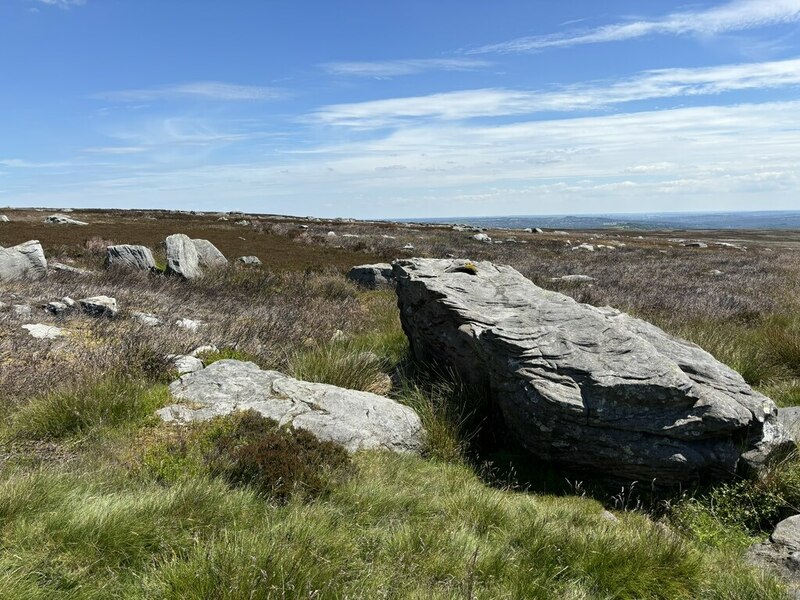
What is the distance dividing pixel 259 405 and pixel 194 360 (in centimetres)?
211

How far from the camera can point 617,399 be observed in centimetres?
562

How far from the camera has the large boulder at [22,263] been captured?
14406 mm

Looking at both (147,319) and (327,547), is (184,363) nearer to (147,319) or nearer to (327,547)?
(147,319)

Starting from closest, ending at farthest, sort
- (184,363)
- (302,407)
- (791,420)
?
(302,407), (791,420), (184,363)

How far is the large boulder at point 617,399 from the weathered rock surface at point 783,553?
0.86m

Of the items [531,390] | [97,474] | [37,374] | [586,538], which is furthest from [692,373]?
[37,374]

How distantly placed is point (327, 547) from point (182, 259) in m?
16.4

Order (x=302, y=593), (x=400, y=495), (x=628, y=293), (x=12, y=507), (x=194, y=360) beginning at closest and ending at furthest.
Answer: (x=302, y=593) → (x=12, y=507) → (x=400, y=495) → (x=194, y=360) → (x=628, y=293)

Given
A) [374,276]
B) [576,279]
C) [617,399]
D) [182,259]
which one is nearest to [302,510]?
[617,399]

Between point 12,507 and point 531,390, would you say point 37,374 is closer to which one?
point 12,507

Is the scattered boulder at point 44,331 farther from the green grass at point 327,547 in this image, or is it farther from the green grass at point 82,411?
the green grass at point 327,547

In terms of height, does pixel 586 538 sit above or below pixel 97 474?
below

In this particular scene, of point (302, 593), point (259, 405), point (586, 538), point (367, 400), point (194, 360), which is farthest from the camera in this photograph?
point (194, 360)

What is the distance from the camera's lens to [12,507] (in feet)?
11.2
